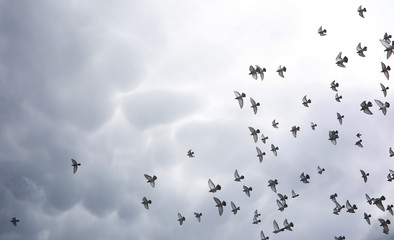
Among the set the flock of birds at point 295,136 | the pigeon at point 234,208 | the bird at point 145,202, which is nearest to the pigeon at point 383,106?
the flock of birds at point 295,136

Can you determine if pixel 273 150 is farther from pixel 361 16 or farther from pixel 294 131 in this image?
pixel 361 16

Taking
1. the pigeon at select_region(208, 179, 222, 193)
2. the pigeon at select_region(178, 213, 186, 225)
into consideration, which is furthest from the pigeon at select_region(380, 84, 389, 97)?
the pigeon at select_region(178, 213, 186, 225)

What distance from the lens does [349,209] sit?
66.5 metres

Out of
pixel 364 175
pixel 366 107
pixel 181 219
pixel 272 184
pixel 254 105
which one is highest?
pixel 254 105

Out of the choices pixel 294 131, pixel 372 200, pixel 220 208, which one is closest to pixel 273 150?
pixel 294 131

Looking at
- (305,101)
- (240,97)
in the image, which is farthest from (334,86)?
(240,97)

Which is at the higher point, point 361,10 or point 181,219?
point 361,10

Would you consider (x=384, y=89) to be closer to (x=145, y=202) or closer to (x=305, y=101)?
(x=305, y=101)

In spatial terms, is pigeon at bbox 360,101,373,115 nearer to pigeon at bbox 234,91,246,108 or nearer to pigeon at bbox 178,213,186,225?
pigeon at bbox 234,91,246,108

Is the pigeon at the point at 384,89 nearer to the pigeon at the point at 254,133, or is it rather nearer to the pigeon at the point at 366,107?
the pigeon at the point at 366,107

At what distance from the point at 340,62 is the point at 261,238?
38.9 meters

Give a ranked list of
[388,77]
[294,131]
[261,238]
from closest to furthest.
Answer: [388,77]
[294,131]
[261,238]

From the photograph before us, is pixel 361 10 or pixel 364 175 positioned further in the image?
pixel 364 175

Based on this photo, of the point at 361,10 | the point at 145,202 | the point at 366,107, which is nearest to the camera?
the point at 361,10
